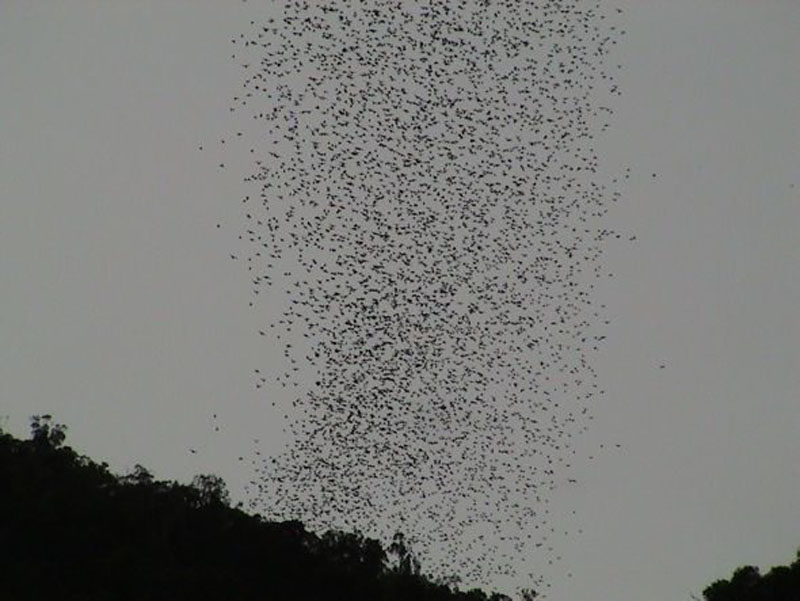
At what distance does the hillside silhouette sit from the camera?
49.2 m

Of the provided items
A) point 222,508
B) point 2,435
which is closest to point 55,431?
point 2,435

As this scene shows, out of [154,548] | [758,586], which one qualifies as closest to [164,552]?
[154,548]

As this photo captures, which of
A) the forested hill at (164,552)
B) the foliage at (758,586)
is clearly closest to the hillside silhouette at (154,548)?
→ the forested hill at (164,552)

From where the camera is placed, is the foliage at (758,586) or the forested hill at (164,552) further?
the foliage at (758,586)

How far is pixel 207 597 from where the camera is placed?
5094 cm

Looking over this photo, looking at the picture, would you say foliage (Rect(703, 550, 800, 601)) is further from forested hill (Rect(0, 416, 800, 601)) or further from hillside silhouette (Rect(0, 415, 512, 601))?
hillside silhouette (Rect(0, 415, 512, 601))

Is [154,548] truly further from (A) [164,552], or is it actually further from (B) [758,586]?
(B) [758,586]

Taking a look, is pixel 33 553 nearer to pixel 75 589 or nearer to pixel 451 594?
pixel 75 589

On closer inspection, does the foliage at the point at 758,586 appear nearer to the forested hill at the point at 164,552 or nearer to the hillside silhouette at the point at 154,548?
the forested hill at the point at 164,552

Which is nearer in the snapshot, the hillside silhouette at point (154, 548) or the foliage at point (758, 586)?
the hillside silhouette at point (154, 548)

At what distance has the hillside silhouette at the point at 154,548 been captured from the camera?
49.2 m

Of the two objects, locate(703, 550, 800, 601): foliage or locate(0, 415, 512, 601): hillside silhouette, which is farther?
locate(703, 550, 800, 601): foliage

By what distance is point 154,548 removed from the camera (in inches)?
2093

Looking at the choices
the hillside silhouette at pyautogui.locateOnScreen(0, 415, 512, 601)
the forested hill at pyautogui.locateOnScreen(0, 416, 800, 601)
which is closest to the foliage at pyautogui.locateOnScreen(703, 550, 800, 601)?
the forested hill at pyautogui.locateOnScreen(0, 416, 800, 601)
